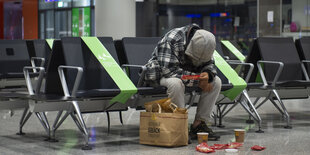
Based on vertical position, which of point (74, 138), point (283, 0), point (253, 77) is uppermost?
point (283, 0)

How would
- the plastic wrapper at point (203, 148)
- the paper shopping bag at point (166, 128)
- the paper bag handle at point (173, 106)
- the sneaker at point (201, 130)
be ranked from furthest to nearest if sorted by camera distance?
the sneaker at point (201, 130) < the paper bag handle at point (173, 106) < the paper shopping bag at point (166, 128) < the plastic wrapper at point (203, 148)

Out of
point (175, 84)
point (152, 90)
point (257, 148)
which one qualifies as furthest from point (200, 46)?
point (257, 148)

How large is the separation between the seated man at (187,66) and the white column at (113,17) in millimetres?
4667

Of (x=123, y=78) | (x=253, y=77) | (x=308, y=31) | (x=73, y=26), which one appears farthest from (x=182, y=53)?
(x=73, y=26)

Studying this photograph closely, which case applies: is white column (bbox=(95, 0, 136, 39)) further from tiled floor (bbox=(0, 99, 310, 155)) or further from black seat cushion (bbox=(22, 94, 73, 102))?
black seat cushion (bbox=(22, 94, 73, 102))

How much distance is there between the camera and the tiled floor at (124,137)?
5188 mm

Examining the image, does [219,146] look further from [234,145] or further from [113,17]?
[113,17]

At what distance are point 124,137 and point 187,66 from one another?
96cm

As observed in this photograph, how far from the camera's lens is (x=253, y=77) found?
750cm

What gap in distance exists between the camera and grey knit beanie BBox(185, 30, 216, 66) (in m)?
5.59

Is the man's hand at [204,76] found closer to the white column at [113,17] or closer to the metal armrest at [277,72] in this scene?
the metal armrest at [277,72]

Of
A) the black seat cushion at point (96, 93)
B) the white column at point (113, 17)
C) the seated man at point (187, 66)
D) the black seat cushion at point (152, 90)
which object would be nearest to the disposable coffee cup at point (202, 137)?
the seated man at point (187, 66)

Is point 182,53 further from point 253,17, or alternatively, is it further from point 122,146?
point 253,17

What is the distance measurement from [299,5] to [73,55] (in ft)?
31.8
